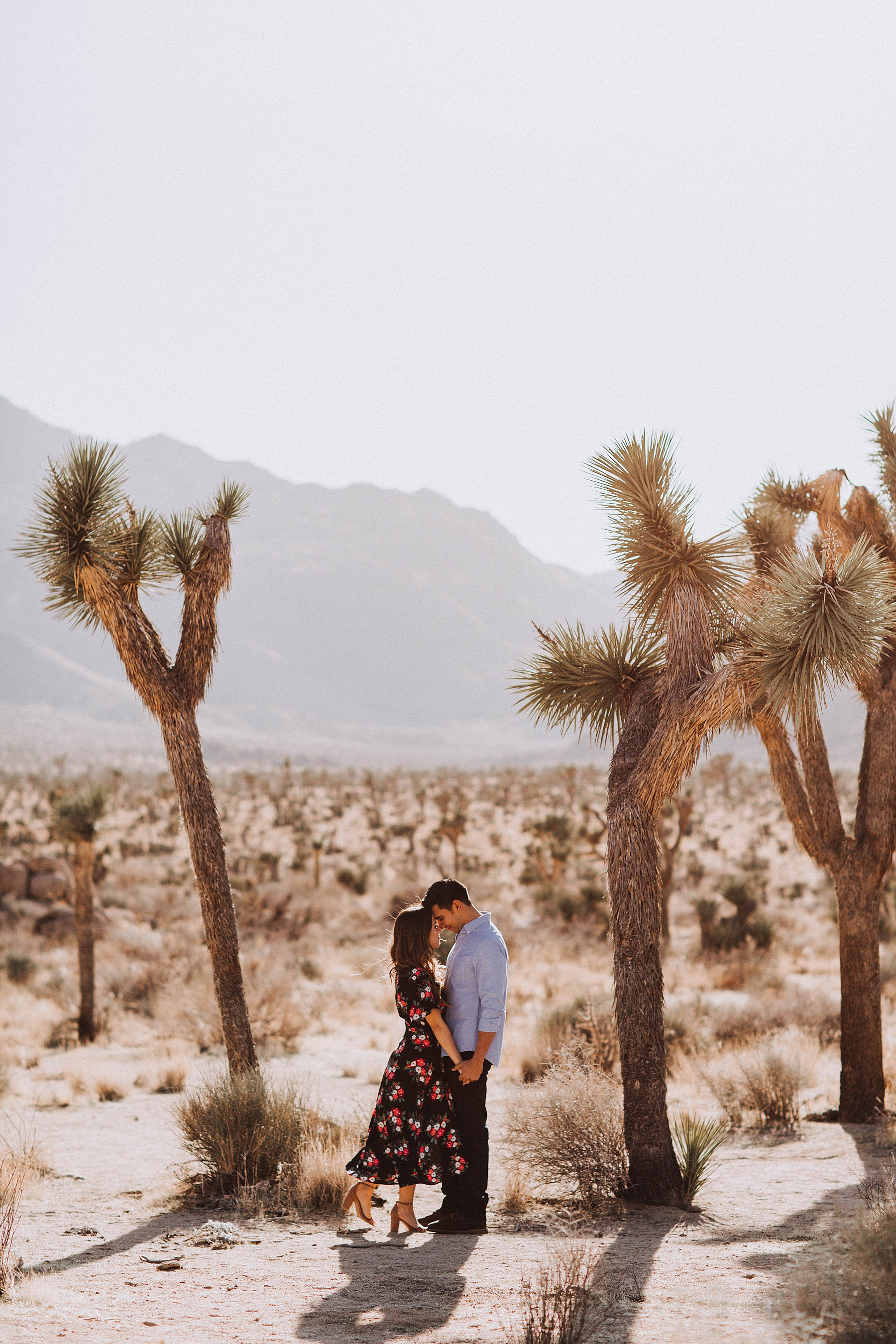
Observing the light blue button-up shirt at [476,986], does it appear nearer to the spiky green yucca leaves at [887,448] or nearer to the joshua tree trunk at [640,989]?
the joshua tree trunk at [640,989]

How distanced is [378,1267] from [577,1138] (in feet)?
6.06

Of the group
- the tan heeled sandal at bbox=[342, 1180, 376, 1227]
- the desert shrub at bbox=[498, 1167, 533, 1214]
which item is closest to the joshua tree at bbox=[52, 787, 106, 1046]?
the desert shrub at bbox=[498, 1167, 533, 1214]

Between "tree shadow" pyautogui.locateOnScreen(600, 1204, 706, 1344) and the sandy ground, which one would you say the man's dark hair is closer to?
the sandy ground

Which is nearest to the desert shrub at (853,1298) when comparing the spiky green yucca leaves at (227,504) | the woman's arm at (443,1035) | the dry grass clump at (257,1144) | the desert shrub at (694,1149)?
the woman's arm at (443,1035)

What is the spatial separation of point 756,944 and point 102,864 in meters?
16.5

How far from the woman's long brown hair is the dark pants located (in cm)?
57

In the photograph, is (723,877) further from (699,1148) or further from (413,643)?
(413,643)

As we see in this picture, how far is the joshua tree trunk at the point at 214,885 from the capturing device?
7.73 meters

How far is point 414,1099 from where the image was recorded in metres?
5.46

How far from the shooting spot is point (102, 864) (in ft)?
88.5

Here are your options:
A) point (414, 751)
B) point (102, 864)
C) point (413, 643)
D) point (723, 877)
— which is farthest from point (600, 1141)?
point (413, 643)

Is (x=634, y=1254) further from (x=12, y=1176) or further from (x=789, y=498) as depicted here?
(x=789, y=498)

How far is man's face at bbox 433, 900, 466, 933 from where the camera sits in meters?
5.49

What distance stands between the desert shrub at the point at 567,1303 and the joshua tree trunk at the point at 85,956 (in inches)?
397
